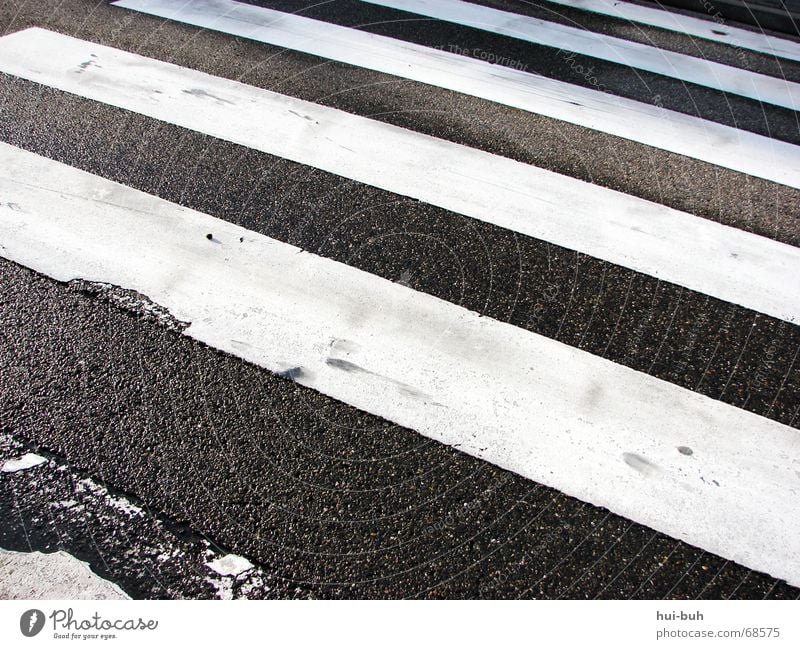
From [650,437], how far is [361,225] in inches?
62.4

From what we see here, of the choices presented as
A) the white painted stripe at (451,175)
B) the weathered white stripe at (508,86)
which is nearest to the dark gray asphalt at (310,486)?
the white painted stripe at (451,175)

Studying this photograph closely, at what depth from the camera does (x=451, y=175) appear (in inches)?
151

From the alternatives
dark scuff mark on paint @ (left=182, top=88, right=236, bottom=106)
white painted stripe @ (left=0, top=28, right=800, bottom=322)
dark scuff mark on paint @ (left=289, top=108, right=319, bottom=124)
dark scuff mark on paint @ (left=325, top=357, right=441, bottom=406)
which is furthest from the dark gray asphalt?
dark scuff mark on paint @ (left=182, top=88, right=236, bottom=106)

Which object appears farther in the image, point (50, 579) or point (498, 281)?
point (498, 281)

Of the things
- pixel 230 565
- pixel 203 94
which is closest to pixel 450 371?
pixel 230 565

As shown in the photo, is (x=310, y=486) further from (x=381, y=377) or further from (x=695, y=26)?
(x=695, y=26)

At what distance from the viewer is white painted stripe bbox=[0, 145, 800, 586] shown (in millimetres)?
2369

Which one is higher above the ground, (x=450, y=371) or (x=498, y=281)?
(x=498, y=281)

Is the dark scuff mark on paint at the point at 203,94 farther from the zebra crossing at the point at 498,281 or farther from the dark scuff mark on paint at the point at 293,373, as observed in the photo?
the dark scuff mark on paint at the point at 293,373

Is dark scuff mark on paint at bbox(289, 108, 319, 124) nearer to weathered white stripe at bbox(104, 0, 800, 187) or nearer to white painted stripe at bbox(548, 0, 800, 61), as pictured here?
weathered white stripe at bbox(104, 0, 800, 187)

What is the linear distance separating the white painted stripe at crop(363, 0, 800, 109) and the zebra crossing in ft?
1.23

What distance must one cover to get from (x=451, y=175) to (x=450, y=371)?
1.42m
